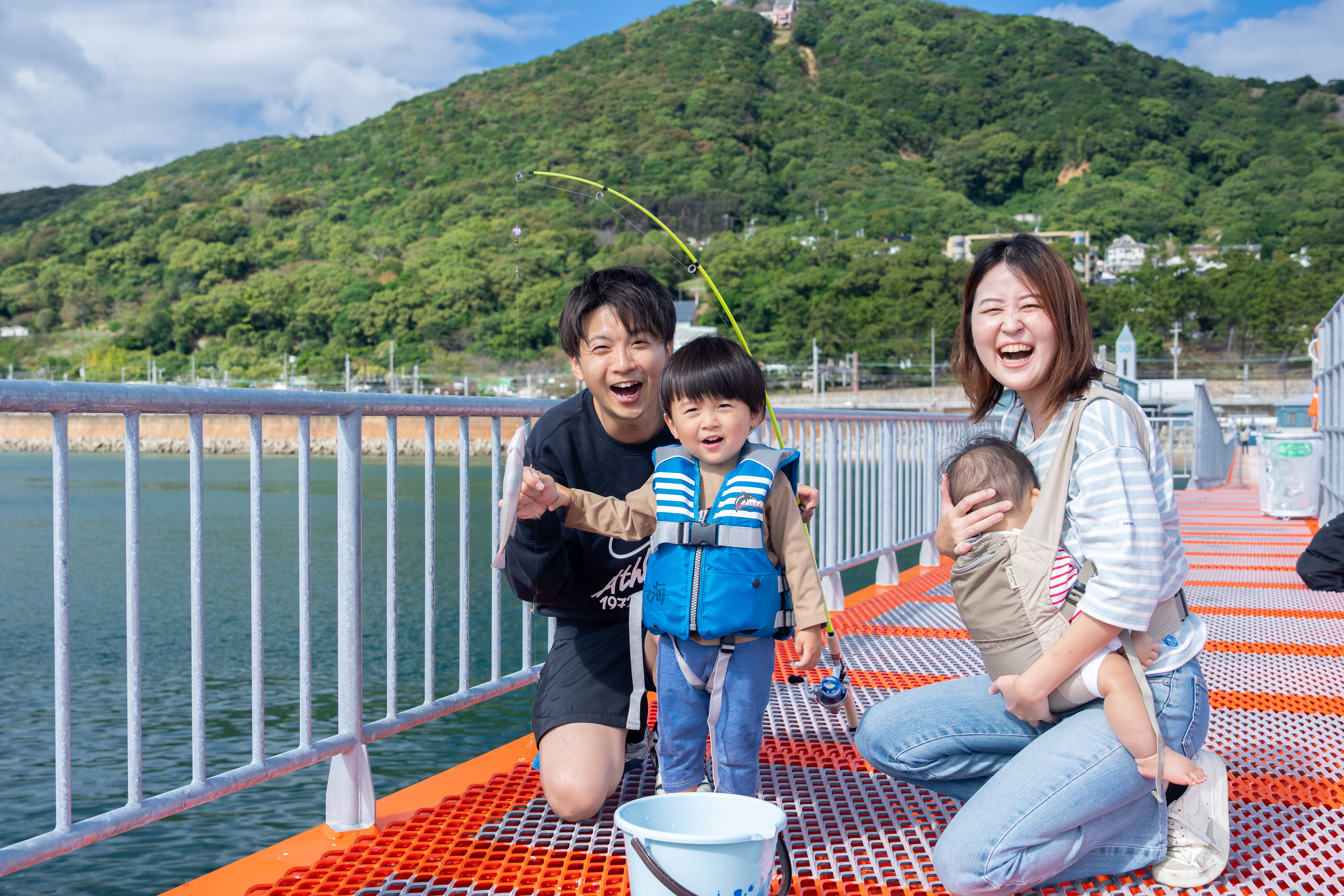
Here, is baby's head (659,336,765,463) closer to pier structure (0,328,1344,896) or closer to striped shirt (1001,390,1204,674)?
striped shirt (1001,390,1204,674)

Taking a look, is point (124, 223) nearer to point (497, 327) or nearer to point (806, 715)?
point (497, 327)

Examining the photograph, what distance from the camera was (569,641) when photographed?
261 centimetres

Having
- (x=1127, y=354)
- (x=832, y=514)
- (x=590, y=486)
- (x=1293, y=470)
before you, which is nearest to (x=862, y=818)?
(x=590, y=486)

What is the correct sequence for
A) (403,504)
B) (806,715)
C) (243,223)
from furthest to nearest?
(243,223), (403,504), (806,715)

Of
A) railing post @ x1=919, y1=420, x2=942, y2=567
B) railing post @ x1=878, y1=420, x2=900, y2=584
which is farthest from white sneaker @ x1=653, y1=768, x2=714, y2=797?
railing post @ x1=919, y1=420, x2=942, y2=567

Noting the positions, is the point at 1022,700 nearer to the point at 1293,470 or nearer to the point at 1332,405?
the point at 1332,405

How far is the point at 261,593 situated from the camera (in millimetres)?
2145

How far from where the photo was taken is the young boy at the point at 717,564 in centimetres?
194

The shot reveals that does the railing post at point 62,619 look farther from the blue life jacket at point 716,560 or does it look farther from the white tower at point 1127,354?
the white tower at point 1127,354

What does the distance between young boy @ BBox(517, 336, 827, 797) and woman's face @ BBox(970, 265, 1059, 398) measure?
444 millimetres

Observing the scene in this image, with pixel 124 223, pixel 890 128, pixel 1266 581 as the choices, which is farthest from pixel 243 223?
pixel 1266 581

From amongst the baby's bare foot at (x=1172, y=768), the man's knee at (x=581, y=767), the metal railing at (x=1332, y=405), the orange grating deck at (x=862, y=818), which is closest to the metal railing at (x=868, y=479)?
the orange grating deck at (x=862, y=818)

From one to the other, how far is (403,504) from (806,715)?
792 inches

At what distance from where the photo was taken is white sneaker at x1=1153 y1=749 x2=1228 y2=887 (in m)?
1.83
